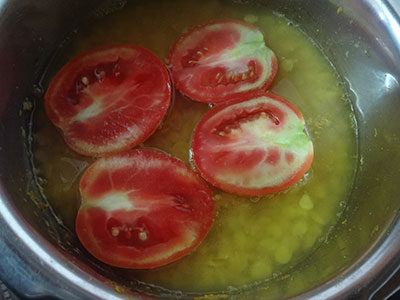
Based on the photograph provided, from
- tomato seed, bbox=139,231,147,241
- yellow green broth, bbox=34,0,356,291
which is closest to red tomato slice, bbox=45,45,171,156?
yellow green broth, bbox=34,0,356,291

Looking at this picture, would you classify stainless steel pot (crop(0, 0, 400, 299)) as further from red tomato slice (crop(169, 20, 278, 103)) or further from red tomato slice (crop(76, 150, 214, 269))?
red tomato slice (crop(169, 20, 278, 103))

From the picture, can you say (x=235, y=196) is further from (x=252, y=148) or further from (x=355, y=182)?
(x=355, y=182)

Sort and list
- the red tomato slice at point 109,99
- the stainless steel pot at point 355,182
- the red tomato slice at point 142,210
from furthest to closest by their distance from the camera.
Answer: the red tomato slice at point 109,99
the red tomato slice at point 142,210
the stainless steel pot at point 355,182

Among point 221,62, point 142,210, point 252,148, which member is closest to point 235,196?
point 252,148

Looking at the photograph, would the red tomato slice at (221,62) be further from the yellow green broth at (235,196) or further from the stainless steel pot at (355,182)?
the stainless steel pot at (355,182)

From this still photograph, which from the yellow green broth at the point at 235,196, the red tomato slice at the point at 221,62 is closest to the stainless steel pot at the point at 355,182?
the yellow green broth at the point at 235,196
